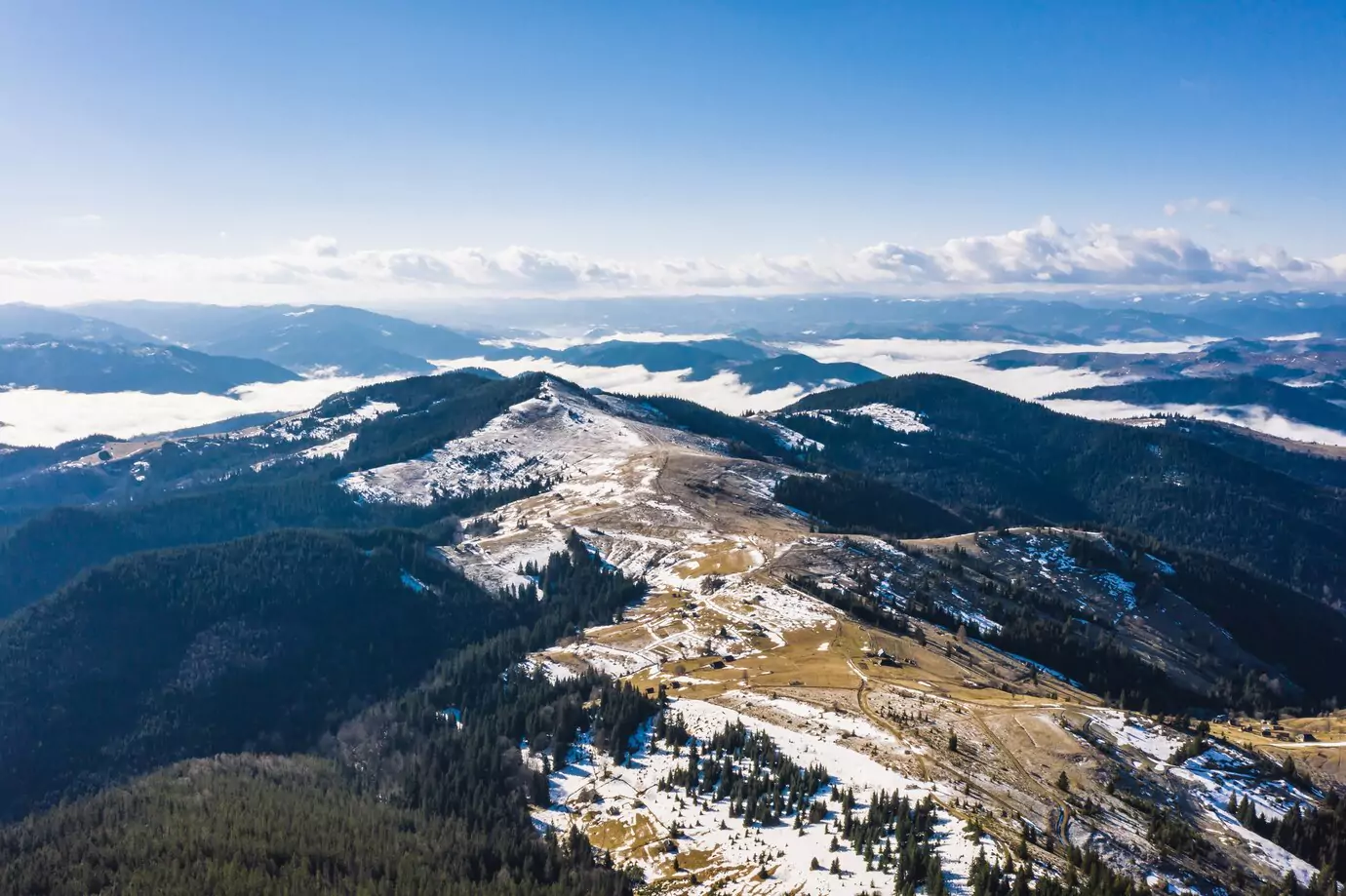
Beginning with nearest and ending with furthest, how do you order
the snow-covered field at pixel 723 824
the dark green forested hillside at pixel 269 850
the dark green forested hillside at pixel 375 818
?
the snow-covered field at pixel 723 824 < the dark green forested hillside at pixel 269 850 < the dark green forested hillside at pixel 375 818

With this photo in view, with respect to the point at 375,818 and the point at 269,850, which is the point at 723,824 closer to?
the point at 375,818

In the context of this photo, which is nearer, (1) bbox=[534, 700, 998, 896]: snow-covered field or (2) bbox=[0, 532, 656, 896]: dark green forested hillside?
(1) bbox=[534, 700, 998, 896]: snow-covered field

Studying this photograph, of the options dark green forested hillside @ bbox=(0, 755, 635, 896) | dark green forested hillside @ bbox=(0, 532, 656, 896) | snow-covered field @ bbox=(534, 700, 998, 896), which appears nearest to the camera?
snow-covered field @ bbox=(534, 700, 998, 896)

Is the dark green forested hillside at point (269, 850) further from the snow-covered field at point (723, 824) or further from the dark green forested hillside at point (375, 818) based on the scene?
the snow-covered field at point (723, 824)

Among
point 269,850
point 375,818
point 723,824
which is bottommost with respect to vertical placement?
point 375,818

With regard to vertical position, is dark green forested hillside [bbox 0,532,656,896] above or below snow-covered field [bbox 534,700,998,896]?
below

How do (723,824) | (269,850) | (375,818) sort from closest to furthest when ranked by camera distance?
(723,824), (269,850), (375,818)

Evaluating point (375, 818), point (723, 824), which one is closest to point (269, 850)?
point (375, 818)

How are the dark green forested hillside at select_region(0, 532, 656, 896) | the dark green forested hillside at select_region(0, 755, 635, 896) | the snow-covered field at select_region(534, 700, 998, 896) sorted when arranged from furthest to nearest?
the dark green forested hillside at select_region(0, 532, 656, 896), the dark green forested hillside at select_region(0, 755, 635, 896), the snow-covered field at select_region(534, 700, 998, 896)

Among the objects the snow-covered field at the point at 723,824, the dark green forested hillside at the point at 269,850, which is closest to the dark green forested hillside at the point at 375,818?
the dark green forested hillside at the point at 269,850

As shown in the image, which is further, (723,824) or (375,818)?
(375,818)

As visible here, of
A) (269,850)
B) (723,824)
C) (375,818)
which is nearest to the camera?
(723,824)

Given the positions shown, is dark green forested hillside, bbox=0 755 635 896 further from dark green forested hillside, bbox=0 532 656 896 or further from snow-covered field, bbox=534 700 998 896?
snow-covered field, bbox=534 700 998 896

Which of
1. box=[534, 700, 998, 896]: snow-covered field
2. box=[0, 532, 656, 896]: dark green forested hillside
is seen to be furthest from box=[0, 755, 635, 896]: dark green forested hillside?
box=[534, 700, 998, 896]: snow-covered field
